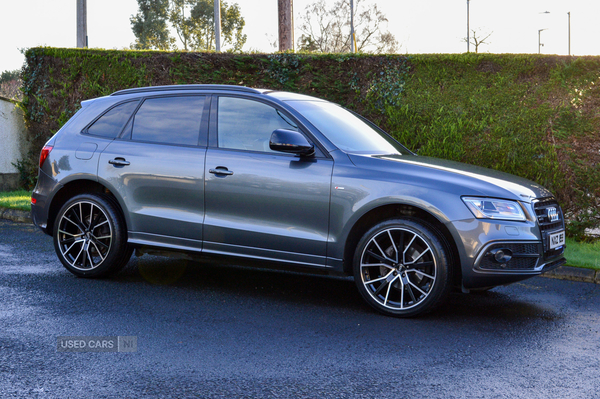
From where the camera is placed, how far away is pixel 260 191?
534 cm

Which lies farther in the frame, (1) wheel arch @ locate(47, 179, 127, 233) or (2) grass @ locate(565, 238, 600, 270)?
(2) grass @ locate(565, 238, 600, 270)

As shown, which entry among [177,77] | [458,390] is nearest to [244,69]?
[177,77]

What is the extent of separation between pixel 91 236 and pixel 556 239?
435 centimetres

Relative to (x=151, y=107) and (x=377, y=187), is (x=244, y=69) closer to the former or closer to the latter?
(x=151, y=107)

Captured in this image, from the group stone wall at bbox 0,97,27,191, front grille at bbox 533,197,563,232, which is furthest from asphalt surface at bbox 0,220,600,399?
stone wall at bbox 0,97,27,191

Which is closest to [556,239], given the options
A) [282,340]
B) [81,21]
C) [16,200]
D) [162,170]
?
[282,340]

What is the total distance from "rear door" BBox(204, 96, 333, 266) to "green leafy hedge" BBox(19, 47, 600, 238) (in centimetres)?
455

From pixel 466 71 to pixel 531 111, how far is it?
118cm

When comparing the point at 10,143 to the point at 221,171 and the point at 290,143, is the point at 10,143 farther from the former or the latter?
the point at 290,143

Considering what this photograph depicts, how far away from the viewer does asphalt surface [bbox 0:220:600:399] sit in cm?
358

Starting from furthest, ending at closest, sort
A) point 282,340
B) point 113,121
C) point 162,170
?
point 113,121 < point 162,170 < point 282,340

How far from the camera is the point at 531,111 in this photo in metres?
9.03

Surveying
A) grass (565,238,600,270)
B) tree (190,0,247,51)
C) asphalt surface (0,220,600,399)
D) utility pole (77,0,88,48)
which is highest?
tree (190,0,247,51)

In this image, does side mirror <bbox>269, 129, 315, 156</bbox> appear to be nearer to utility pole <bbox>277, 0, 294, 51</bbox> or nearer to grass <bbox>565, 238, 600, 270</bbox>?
grass <bbox>565, 238, 600, 270</bbox>
